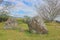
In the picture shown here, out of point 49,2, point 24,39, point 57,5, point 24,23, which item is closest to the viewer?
point 24,39

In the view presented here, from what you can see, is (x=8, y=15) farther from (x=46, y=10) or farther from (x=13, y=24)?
(x=46, y=10)

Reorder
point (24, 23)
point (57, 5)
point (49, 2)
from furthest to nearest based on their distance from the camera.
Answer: point (57, 5) → point (49, 2) → point (24, 23)

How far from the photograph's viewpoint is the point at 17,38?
7617mm

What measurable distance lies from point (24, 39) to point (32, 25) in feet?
7.14

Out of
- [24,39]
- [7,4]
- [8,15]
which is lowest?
[24,39]

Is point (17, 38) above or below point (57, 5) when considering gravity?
below

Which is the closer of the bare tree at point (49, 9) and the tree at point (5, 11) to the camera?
the tree at point (5, 11)

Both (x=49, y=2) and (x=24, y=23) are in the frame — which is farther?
(x=49, y=2)

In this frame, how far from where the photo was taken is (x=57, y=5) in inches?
680

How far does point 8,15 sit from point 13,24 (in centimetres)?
261

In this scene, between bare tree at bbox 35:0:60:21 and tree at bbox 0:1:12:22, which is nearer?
tree at bbox 0:1:12:22

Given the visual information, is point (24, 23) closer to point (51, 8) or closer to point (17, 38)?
point (17, 38)

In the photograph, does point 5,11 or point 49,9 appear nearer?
point 5,11

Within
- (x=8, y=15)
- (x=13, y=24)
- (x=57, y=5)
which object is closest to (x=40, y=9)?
(x=57, y=5)
